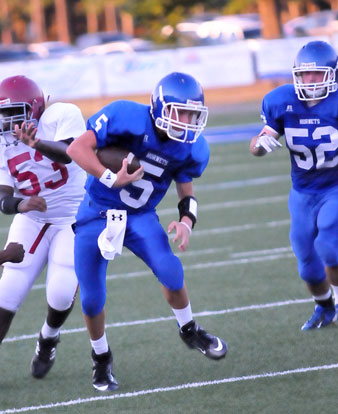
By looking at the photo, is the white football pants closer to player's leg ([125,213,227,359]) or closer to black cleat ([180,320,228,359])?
player's leg ([125,213,227,359])

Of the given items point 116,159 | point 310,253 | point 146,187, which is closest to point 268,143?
point 310,253

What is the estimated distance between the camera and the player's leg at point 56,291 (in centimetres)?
467

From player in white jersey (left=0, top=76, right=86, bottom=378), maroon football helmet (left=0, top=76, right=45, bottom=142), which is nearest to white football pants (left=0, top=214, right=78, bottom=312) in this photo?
player in white jersey (left=0, top=76, right=86, bottom=378)

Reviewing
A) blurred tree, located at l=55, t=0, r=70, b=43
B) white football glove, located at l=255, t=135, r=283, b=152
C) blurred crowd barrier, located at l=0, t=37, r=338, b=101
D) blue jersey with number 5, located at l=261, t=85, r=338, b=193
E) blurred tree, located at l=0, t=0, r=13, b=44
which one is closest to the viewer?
white football glove, located at l=255, t=135, r=283, b=152

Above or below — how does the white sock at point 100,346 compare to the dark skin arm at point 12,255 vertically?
below

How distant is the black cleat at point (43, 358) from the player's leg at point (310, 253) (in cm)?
151

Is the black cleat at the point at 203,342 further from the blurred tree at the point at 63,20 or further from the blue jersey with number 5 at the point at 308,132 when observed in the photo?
the blurred tree at the point at 63,20

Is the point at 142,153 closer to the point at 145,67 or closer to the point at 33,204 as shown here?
the point at 33,204

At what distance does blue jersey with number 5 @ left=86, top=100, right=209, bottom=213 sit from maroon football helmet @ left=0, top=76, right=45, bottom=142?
412 millimetres

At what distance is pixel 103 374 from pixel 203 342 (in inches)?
22.8

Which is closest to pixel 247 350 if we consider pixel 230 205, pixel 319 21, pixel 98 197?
pixel 98 197

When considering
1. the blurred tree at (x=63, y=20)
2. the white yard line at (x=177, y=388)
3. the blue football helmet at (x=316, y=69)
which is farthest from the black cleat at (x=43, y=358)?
the blurred tree at (x=63, y=20)

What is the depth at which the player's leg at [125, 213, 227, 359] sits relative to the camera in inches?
168

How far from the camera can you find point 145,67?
58.3 ft
